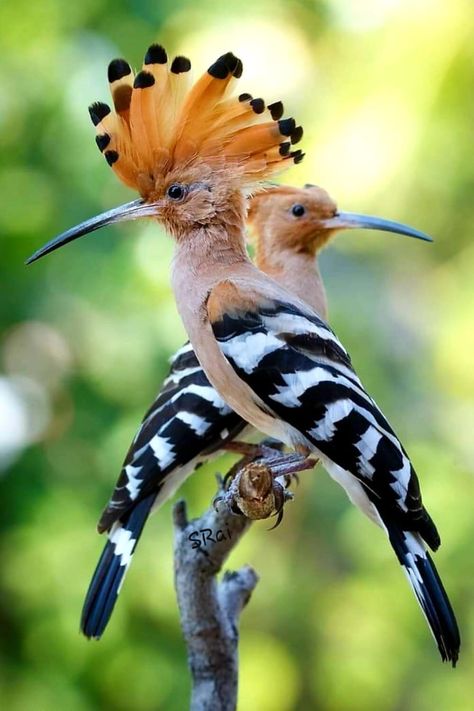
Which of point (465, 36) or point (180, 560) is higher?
point (465, 36)

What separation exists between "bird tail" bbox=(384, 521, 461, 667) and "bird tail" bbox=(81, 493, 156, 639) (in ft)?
1.63

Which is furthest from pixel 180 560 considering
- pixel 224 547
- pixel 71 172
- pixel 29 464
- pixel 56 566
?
pixel 71 172

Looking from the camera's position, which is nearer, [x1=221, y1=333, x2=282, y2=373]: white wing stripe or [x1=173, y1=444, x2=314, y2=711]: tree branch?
[x1=221, y1=333, x2=282, y2=373]: white wing stripe

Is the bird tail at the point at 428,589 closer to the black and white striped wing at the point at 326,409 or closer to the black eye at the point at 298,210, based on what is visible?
the black and white striped wing at the point at 326,409

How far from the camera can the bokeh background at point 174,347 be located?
9.98ft

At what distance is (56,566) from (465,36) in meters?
1.95

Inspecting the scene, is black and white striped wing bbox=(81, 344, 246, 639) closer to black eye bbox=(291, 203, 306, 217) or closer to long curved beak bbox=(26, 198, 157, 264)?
long curved beak bbox=(26, 198, 157, 264)

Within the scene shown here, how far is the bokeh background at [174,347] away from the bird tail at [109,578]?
1.07 meters

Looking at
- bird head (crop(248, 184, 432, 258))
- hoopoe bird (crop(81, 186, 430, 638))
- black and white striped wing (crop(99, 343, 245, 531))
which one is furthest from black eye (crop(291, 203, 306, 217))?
black and white striped wing (crop(99, 343, 245, 531))

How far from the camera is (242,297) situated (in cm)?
169

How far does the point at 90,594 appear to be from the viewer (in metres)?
1.88

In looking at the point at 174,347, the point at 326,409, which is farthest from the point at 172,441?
the point at 174,347

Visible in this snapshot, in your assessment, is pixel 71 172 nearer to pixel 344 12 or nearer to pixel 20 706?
pixel 344 12

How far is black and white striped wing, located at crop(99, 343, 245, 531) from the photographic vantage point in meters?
1.89
